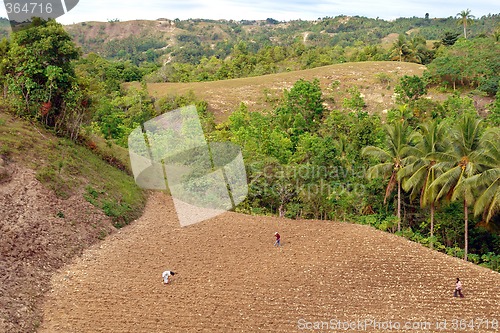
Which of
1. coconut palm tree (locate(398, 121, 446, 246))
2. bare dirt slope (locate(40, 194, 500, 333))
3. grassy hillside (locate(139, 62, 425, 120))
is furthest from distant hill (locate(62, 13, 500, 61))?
bare dirt slope (locate(40, 194, 500, 333))

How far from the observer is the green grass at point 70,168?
19891 mm

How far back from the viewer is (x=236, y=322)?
13.3 metres

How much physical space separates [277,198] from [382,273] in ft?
30.4

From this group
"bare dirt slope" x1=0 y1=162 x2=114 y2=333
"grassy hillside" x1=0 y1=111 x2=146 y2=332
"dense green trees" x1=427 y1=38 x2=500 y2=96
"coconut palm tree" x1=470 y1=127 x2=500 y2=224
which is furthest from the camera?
"dense green trees" x1=427 y1=38 x2=500 y2=96

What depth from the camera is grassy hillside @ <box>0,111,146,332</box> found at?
548 inches

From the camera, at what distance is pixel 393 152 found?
2250 centimetres

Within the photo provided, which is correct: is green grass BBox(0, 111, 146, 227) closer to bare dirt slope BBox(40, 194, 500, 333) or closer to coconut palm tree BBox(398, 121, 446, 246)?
bare dirt slope BBox(40, 194, 500, 333)

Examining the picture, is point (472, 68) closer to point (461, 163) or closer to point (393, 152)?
point (393, 152)

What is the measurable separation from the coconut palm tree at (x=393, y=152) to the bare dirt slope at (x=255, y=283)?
10.7ft

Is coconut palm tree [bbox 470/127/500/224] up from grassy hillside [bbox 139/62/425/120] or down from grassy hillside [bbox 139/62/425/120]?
up

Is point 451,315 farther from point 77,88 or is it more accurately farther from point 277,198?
point 77,88

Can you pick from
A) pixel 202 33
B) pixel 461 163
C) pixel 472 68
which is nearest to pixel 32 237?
pixel 461 163

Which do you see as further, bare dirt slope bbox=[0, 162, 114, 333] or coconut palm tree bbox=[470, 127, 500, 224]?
coconut palm tree bbox=[470, 127, 500, 224]

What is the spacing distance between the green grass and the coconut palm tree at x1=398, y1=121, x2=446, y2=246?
11813mm
